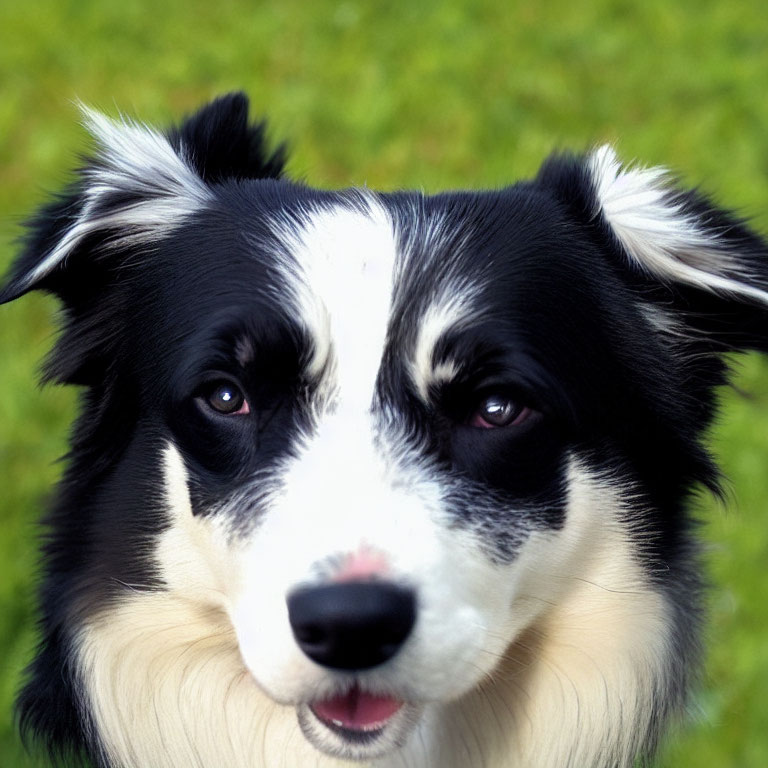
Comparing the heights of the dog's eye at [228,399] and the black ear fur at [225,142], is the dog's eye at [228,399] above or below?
below

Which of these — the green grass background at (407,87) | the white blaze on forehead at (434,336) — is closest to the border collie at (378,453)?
the white blaze on forehead at (434,336)

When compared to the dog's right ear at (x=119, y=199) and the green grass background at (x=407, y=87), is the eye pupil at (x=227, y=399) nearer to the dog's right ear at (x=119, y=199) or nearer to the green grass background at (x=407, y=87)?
the dog's right ear at (x=119, y=199)

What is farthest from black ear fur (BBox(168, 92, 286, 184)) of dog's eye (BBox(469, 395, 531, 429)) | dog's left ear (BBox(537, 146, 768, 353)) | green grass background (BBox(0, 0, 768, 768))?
green grass background (BBox(0, 0, 768, 768))

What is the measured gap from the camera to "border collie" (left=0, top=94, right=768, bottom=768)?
2.55 m

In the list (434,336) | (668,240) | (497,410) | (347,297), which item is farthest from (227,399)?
(668,240)

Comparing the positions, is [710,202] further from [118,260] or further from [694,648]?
[118,260]

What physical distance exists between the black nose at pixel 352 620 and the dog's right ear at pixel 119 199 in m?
1.21

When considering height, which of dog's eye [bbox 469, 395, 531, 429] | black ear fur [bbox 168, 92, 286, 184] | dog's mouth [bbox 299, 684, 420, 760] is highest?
black ear fur [bbox 168, 92, 286, 184]

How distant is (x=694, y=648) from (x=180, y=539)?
60.9 inches

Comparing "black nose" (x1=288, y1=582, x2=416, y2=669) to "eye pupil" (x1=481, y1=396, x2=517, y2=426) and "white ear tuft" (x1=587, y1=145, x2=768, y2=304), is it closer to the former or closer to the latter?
"eye pupil" (x1=481, y1=396, x2=517, y2=426)

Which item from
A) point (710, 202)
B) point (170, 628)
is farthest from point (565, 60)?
point (170, 628)

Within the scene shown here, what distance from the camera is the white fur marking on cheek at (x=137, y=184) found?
3119 mm

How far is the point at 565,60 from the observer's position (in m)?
8.16

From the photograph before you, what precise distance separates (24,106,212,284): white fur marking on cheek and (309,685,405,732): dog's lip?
1.42m
